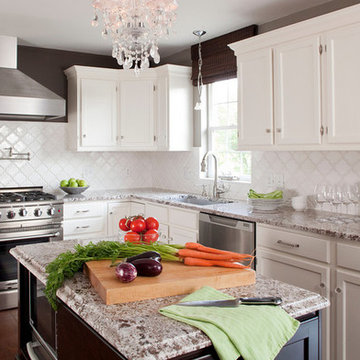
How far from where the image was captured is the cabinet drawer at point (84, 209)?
4570 millimetres

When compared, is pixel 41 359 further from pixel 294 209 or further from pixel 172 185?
pixel 172 185

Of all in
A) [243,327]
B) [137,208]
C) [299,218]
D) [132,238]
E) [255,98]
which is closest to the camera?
[243,327]

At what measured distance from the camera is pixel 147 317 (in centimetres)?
130

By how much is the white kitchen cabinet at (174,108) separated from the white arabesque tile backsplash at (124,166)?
27 centimetres

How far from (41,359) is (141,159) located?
386 centimetres

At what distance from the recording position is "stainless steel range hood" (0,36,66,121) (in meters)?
4.34

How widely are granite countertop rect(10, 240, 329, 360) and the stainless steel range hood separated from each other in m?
2.95

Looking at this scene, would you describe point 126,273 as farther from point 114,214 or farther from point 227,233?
point 114,214

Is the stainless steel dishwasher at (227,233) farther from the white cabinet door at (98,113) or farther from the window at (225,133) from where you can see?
the white cabinet door at (98,113)

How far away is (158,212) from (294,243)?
73.8 inches

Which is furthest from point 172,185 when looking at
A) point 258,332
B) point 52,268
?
point 258,332

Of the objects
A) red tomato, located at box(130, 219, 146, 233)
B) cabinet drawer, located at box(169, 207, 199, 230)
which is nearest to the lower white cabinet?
cabinet drawer, located at box(169, 207, 199, 230)

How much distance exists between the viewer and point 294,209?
3.56 m

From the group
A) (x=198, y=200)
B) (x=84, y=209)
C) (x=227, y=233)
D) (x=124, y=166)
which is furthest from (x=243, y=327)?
(x=124, y=166)
